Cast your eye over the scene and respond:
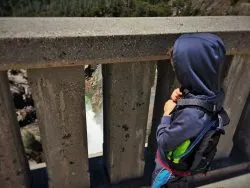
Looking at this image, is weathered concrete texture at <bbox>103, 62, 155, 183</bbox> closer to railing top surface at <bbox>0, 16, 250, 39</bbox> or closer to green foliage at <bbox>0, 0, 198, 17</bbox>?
railing top surface at <bbox>0, 16, 250, 39</bbox>

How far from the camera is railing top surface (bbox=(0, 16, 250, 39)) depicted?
4.61 ft

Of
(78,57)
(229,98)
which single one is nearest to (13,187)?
(78,57)

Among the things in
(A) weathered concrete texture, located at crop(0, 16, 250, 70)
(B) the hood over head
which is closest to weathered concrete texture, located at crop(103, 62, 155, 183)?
(A) weathered concrete texture, located at crop(0, 16, 250, 70)

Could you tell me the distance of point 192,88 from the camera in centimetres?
155

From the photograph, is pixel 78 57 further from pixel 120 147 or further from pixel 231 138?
pixel 231 138

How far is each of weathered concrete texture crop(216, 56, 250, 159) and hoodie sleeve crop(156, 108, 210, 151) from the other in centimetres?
50

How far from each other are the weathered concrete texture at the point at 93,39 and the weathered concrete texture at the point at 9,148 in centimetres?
23

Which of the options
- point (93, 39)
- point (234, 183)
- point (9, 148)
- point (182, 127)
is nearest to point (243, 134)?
point (234, 183)

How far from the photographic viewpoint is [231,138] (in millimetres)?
2277

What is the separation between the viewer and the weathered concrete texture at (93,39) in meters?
1.36

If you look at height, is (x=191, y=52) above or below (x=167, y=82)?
above

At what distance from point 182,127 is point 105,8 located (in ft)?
15.7

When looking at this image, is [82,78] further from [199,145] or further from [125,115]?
[199,145]

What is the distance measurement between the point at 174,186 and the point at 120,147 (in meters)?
0.43
